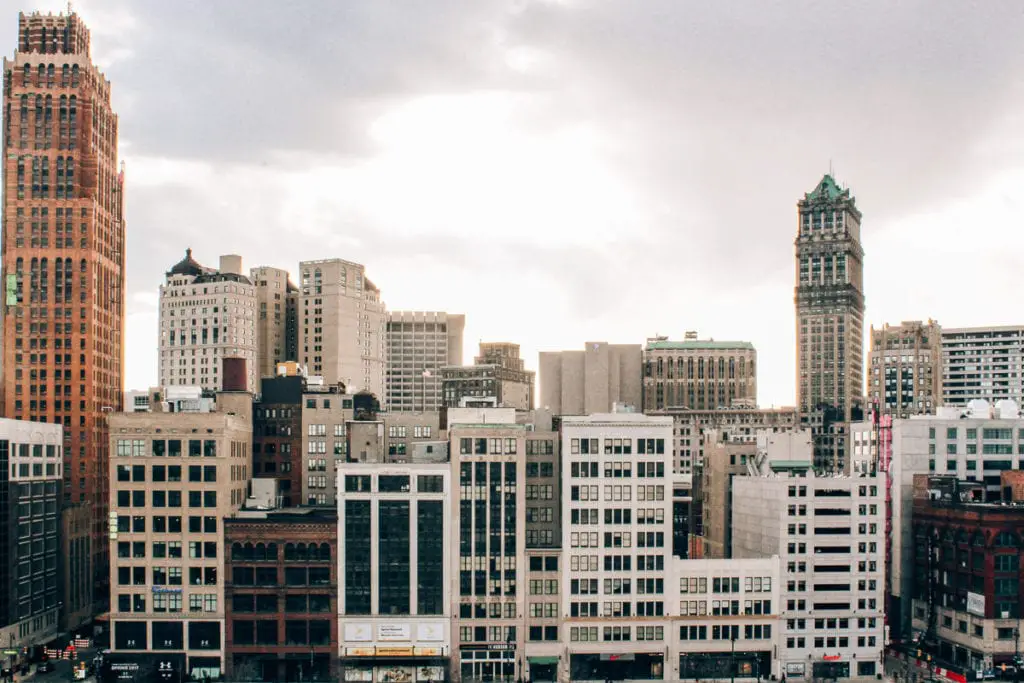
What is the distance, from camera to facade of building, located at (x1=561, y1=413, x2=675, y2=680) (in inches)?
7175

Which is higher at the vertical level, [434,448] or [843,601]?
[434,448]

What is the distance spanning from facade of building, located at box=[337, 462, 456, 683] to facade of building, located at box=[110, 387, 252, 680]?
59.3 ft

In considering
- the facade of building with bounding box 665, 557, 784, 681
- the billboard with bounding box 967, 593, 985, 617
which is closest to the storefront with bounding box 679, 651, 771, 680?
the facade of building with bounding box 665, 557, 784, 681

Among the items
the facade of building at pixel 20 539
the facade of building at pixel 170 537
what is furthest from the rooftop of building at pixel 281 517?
the facade of building at pixel 20 539

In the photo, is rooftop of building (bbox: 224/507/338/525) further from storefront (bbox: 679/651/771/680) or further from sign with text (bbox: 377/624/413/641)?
storefront (bbox: 679/651/771/680)

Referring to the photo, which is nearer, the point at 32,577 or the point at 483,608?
the point at 483,608

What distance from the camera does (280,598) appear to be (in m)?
180

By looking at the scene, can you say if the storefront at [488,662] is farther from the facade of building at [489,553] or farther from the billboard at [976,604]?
the billboard at [976,604]

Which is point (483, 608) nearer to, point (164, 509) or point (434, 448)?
point (434, 448)

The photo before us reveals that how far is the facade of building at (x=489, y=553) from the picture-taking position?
7121 inches

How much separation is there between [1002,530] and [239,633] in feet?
366

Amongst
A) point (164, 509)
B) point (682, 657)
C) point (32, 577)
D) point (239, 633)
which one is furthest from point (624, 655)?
point (32, 577)

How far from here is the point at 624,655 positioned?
182250mm

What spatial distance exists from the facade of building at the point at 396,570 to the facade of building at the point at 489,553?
1996 mm
